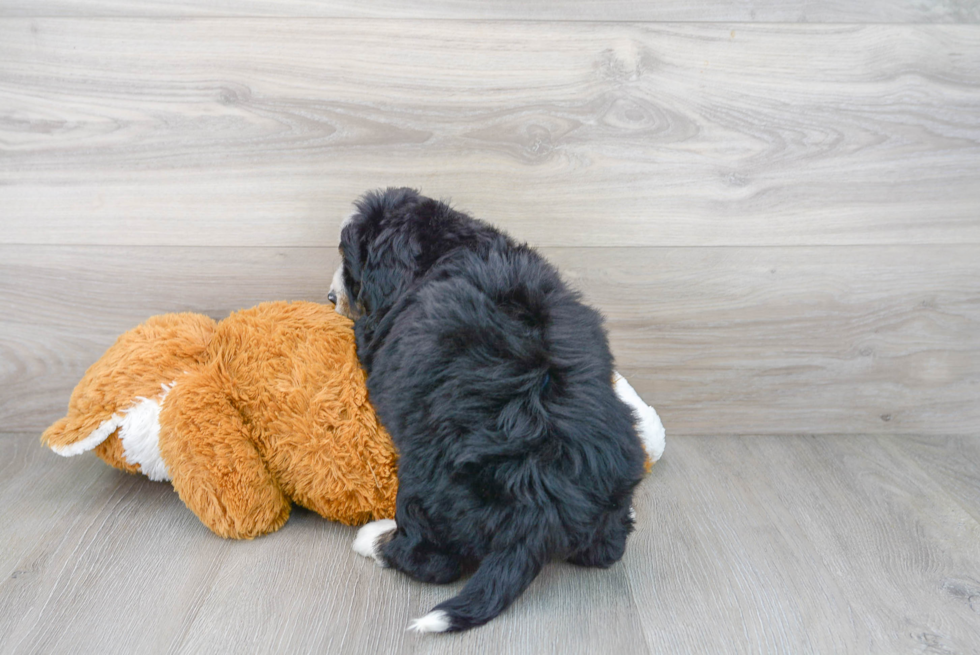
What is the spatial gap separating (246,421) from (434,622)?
1.57 ft

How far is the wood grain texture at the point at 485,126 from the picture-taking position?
1.23 m

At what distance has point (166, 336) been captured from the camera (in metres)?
1.15

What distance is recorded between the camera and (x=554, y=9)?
4.00 ft

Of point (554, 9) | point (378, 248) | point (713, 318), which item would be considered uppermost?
point (554, 9)

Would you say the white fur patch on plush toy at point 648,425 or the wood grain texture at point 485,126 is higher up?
the wood grain texture at point 485,126

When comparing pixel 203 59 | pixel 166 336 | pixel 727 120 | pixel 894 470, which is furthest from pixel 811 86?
pixel 166 336

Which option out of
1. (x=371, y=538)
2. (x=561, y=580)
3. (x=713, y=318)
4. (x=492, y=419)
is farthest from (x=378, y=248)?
(x=713, y=318)

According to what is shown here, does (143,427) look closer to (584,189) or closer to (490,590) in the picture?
(490,590)

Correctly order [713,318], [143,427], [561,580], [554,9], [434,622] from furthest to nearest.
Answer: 1. [713,318]
2. [554,9]
3. [143,427]
4. [561,580]
5. [434,622]

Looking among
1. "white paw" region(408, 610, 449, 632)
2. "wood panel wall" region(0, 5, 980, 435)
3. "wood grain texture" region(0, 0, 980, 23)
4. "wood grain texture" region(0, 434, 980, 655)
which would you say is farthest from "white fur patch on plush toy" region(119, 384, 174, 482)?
"wood grain texture" region(0, 0, 980, 23)

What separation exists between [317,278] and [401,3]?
54cm

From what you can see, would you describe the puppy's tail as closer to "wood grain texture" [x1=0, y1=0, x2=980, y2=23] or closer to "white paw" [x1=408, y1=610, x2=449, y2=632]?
"white paw" [x1=408, y1=610, x2=449, y2=632]

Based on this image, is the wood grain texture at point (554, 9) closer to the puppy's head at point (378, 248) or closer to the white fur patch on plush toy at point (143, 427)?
the puppy's head at point (378, 248)

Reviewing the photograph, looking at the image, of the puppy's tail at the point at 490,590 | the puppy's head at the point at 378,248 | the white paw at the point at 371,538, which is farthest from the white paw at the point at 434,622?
the puppy's head at the point at 378,248
